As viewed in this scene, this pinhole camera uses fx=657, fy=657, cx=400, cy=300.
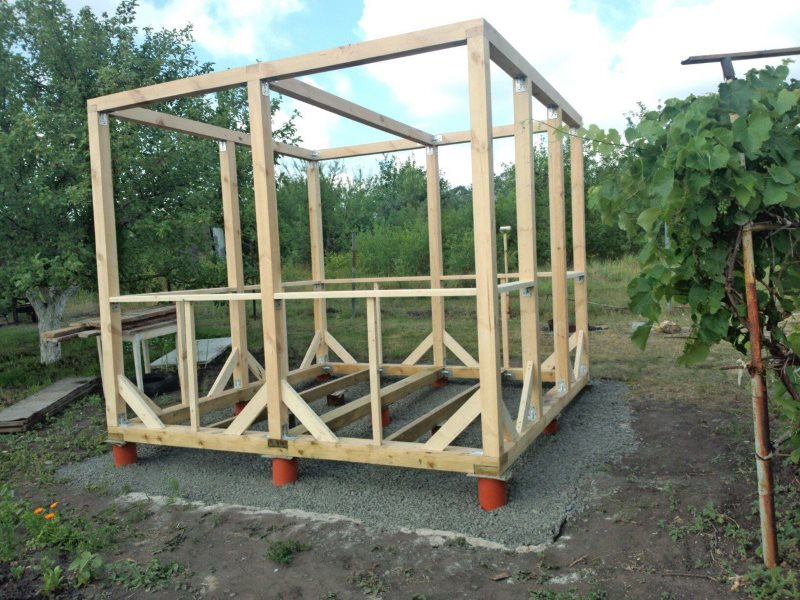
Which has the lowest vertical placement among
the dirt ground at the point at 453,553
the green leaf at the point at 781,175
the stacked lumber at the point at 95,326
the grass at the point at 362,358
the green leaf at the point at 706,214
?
the dirt ground at the point at 453,553

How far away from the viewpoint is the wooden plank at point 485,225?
3.59m

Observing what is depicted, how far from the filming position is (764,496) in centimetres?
284

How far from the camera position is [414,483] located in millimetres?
4293

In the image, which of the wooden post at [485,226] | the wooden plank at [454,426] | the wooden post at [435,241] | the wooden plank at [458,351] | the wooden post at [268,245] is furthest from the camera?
the wooden plank at [458,351]

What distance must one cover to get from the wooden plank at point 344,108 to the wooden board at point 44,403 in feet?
12.9

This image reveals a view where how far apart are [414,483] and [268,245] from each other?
1.82 m

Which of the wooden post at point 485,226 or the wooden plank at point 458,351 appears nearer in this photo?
the wooden post at point 485,226

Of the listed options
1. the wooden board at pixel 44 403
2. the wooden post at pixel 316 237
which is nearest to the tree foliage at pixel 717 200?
the wooden post at pixel 316 237

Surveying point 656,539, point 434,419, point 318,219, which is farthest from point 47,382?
point 656,539

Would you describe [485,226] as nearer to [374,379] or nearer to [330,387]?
[374,379]

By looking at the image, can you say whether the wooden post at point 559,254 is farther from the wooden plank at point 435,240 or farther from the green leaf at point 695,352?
the green leaf at point 695,352

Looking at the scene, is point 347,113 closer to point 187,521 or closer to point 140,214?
point 187,521

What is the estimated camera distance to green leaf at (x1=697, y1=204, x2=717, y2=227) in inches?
104

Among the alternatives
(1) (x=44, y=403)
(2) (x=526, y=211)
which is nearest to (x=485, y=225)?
(2) (x=526, y=211)
